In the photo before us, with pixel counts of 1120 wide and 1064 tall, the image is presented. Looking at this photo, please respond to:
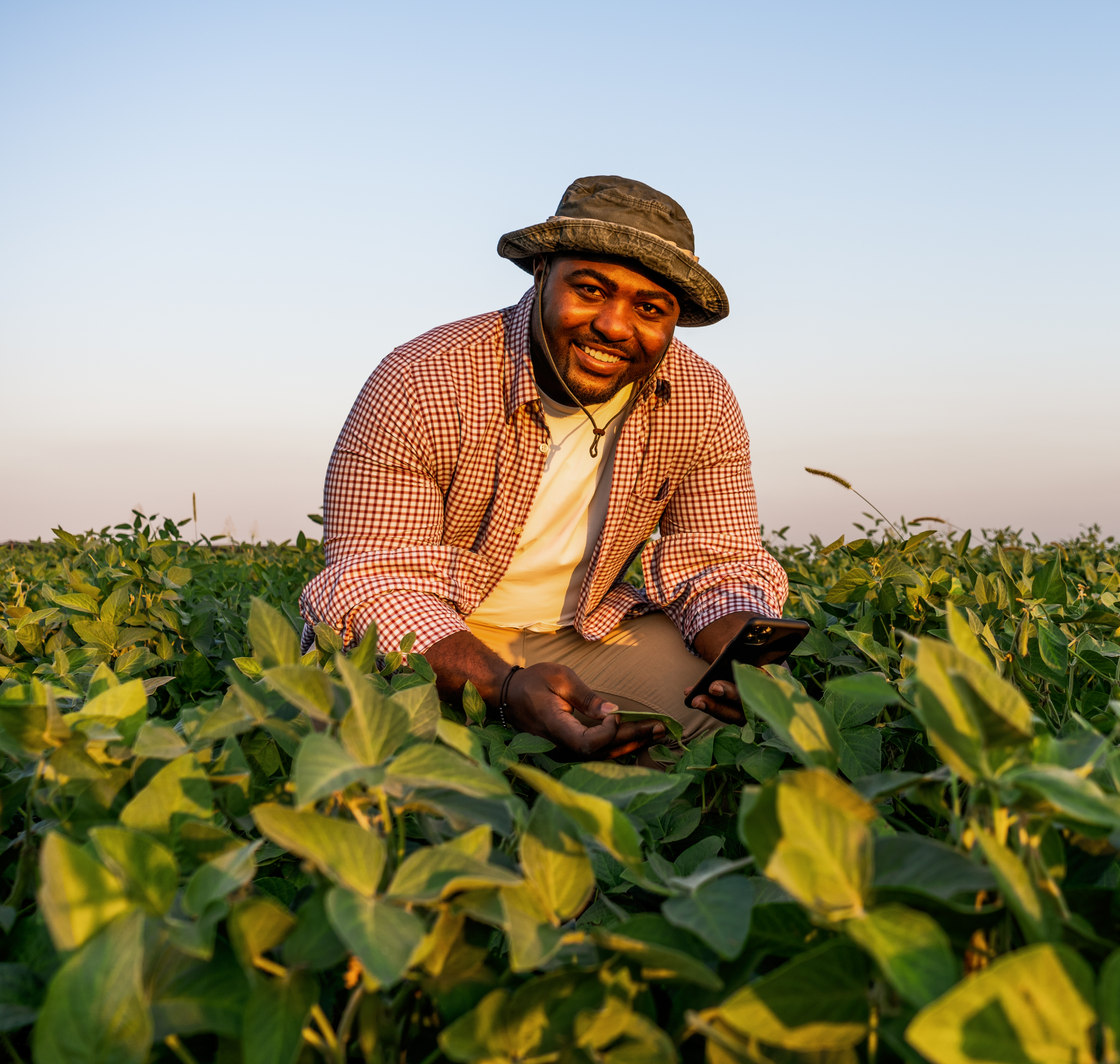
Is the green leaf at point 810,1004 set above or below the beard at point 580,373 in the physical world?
below

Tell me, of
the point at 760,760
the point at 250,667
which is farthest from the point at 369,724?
the point at 760,760

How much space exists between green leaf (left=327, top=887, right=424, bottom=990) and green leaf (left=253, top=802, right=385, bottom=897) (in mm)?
12

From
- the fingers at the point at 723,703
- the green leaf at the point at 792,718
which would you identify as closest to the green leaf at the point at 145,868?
the green leaf at the point at 792,718

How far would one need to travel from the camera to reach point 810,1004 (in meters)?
0.65

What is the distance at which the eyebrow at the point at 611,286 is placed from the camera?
2951 mm

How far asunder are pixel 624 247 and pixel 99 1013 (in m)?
2.54

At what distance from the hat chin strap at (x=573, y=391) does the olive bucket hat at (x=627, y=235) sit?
11cm

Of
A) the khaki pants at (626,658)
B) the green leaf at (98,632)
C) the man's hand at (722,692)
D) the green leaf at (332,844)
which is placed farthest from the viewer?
the khaki pants at (626,658)

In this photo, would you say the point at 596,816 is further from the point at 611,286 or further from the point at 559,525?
the point at 559,525

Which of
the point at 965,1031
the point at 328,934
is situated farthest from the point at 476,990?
the point at 965,1031

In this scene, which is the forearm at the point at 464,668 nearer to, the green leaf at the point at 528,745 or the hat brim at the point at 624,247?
the green leaf at the point at 528,745

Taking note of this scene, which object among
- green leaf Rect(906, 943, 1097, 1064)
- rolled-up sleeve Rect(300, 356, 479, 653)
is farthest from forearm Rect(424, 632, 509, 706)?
green leaf Rect(906, 943, 1097, 1064)

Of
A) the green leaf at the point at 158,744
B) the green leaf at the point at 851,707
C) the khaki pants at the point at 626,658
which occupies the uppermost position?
the green leaf at the point at 158,744

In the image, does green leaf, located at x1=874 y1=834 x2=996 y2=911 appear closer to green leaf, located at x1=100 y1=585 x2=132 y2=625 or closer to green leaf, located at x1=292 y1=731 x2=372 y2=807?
green leaf, located at x1=292 y1=731 x2=372 y2=807
